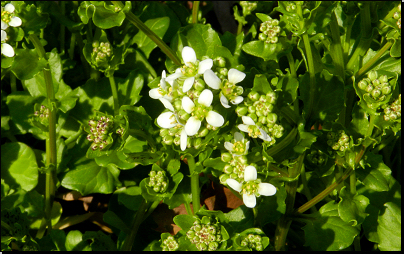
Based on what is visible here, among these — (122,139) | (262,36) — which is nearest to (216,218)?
(122,139)

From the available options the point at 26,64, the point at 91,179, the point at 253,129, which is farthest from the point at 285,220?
the point at 26,64

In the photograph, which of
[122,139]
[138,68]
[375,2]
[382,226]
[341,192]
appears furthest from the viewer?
[138,68]

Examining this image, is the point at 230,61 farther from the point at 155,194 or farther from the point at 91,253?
the point at 91,253

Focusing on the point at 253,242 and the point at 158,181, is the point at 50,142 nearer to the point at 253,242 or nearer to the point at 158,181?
the point at 158,181

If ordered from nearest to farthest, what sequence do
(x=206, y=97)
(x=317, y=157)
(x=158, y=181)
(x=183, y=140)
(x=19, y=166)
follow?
(x=206, y=97)
(x=183, y=140)
(x=158, y=181)
(x=317, y=157)
(x=19, y=166)

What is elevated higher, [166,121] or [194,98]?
[194,98]

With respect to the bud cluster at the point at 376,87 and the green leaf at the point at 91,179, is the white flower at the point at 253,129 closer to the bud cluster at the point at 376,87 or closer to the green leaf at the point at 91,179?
the bud cluster at the point at 376,87
